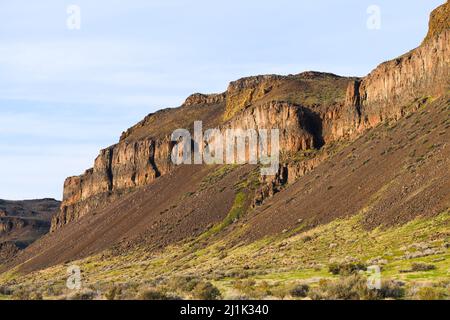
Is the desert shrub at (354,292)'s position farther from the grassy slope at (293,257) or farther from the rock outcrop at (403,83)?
the rock outcrop at (403,83)

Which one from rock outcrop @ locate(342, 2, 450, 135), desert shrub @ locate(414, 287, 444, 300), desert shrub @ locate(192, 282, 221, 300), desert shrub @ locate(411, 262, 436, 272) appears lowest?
desert shrub @ locate(414, 287, 444, 300)

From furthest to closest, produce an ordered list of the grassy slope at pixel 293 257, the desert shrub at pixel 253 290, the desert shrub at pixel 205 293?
the grassy slope at pixel 293 257
the desert shrub at pixel 205 293
the desert shrub at pixel 253 290

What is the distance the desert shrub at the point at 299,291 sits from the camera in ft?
87.8

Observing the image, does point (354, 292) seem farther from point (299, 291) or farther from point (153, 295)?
point (153, 295)

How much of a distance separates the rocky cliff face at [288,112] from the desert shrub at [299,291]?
206 feet

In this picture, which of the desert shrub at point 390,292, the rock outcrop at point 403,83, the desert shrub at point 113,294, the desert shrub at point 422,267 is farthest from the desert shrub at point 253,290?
the rock outcrop at point 403,83

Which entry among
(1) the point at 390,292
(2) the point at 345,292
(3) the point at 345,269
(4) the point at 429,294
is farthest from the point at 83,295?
(3) the point at 345,269

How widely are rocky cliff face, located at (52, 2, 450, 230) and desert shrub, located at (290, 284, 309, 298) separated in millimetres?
62863

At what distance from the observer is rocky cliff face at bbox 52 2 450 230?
92.8 meters

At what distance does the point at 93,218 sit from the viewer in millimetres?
145375

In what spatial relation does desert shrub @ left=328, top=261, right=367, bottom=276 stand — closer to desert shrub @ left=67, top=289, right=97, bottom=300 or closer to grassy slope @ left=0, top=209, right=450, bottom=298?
grassy slope @ left=0, top=209, right=450, bottom=298

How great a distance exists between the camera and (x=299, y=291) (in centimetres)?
2723

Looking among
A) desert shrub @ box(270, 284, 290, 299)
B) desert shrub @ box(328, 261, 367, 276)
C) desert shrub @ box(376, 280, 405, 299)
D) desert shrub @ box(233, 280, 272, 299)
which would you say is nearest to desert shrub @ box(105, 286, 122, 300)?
desert shrub @ box(233, 280, 272, 299)
